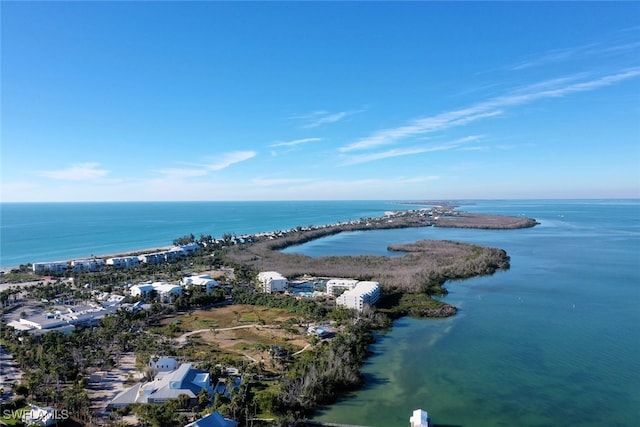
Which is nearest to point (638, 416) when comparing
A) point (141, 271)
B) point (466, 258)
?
point (466, 258)

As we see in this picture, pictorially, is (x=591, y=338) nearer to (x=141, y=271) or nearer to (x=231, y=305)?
(x=231, y=305)

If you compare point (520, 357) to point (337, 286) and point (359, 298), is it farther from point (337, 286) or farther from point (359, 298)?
point (337, 286)

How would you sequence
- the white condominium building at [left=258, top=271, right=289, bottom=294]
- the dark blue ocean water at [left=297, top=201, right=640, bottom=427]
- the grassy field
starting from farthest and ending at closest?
1. the white condominium building at [left=258, top=271, right=289, bottom=294]
2. the grassy field
3. the dark blue ocean water at [left=297, top=201, right=640, bottom=427]

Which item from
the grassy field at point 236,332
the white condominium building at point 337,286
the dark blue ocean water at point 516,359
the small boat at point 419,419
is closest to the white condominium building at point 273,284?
the grassy field at point 236,332

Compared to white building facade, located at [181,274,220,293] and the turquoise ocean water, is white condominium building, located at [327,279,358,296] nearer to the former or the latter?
the turquoise ocean water

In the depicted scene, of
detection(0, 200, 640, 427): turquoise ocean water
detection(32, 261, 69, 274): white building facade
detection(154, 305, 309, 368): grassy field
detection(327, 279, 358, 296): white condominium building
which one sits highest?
detection(32, 261, 69, 274): white building facade

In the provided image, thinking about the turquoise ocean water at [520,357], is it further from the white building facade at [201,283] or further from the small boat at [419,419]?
the white building facade at [201,283]

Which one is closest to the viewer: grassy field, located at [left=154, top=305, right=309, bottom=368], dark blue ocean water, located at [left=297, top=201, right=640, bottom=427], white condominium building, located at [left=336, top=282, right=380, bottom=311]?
dark blue ocean water, located at [left=297, top=201, right=640, bottom=427]

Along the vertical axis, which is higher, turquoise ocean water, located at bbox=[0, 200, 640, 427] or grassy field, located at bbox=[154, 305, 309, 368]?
grassy field, located at bbox=[154, 305, 309, 368]

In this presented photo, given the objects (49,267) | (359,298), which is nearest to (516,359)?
(359,298)

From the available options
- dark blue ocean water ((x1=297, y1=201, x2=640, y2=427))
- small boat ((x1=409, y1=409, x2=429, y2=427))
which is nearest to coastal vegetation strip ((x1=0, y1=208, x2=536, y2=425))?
dark blue ocean water ((x1=297, y1=201, x2=640, y2=427))
